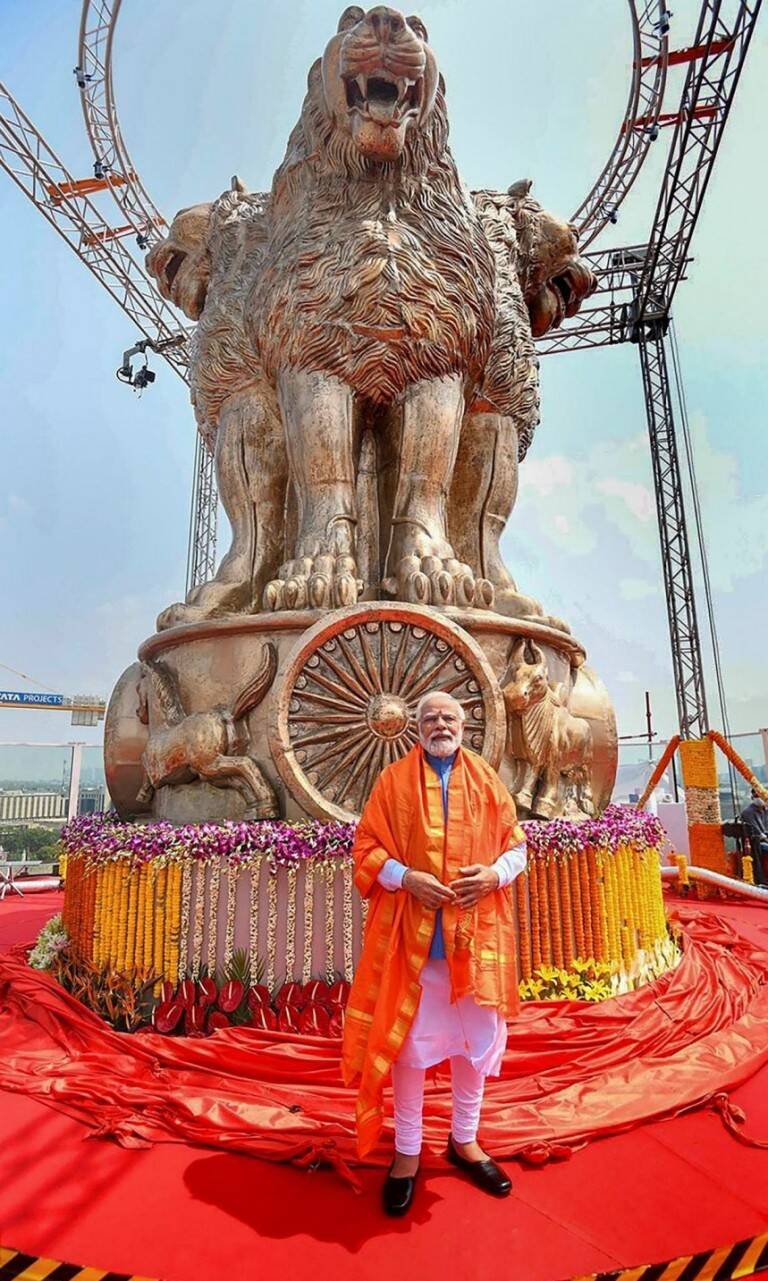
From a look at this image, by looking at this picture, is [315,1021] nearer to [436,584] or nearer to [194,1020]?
[194,1020]

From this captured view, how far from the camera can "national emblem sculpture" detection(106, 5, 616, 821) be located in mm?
3881

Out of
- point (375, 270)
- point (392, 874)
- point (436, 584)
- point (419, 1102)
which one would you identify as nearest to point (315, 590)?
point (436, 584)

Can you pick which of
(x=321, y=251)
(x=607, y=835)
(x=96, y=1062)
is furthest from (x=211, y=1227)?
(x=321, y=251)

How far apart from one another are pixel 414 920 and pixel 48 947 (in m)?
3.03

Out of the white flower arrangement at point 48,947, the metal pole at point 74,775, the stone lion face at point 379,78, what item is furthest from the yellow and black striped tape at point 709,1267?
the metal pole at point 74,775

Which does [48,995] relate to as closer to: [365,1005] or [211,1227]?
[211,1227]

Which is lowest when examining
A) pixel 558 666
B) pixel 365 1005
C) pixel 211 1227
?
pixel 211 1227

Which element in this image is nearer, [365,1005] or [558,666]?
[365,1005]

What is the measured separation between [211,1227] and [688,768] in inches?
389

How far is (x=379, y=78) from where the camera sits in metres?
4.45

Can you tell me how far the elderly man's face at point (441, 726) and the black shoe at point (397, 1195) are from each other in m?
1.17

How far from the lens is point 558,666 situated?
4598mm

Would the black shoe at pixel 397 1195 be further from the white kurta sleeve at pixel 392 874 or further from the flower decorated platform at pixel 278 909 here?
the flower decorated platform at pixel 278 909

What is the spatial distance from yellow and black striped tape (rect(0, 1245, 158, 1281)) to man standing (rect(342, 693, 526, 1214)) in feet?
2.22
